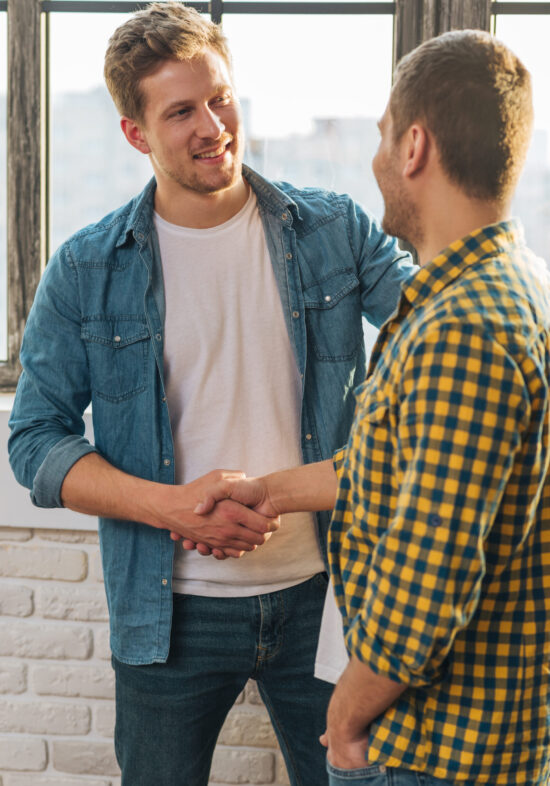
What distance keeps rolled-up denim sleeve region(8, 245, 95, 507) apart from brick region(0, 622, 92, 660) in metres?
0.68

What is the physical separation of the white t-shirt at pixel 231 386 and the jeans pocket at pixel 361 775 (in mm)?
554

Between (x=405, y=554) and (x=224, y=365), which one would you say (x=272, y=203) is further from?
(x=405, y=554)

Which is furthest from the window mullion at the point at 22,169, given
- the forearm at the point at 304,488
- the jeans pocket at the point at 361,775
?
the jeans pocket at the point at 361,775

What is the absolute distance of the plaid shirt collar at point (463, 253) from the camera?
3.04ft

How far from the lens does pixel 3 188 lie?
2.26 m

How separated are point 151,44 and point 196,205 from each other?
0.97 ft

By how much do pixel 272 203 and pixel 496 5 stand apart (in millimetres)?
868

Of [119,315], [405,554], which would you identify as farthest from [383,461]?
[119,315]

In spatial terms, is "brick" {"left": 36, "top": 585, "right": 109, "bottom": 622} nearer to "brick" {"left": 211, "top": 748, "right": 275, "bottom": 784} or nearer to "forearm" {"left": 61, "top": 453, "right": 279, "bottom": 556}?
"brick" {"left": 211, "top": 748, "right": 275, "bottom": 784}

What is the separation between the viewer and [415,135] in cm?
95

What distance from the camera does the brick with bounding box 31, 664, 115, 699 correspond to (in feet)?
6.98

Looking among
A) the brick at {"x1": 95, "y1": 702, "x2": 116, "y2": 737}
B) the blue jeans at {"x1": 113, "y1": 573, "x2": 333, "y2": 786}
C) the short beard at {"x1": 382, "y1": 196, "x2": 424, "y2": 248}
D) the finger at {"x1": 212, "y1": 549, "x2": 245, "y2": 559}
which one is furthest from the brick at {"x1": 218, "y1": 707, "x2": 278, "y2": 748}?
the short beard at {"x1": 382, "y1": 196, "x2": 424, "y2": 248}

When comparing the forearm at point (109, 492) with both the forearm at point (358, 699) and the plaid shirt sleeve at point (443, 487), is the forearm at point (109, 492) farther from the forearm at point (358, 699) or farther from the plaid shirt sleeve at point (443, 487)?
the plaid shirt sleeve at point (443, 487)

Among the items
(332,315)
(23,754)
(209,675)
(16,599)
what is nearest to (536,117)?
(332,315)
